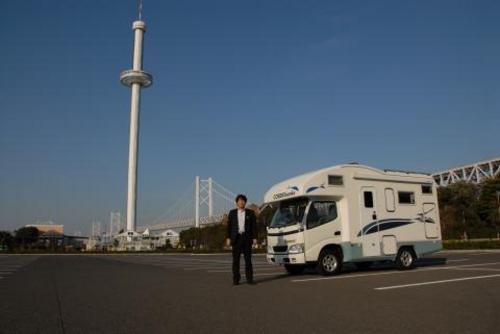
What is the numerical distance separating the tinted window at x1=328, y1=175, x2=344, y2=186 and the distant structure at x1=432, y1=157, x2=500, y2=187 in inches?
3410

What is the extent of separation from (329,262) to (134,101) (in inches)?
3392

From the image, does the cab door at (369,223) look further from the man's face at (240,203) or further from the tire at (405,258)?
the man's face at (240,203)

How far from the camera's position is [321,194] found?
35.2 feet

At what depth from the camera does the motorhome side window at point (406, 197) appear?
39.6 feet

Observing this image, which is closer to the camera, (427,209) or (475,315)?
(475,315)

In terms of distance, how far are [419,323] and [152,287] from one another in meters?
5.24

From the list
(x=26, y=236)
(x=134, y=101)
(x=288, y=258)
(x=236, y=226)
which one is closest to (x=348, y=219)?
(x=288, y=258)

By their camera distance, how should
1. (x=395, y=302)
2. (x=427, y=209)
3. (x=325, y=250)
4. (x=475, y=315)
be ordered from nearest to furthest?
(x=475, y=315)
(x=395, y=302)
(x=325, y=250)
(x=427, y=209)

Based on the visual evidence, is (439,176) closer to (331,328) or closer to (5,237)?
(5,237)

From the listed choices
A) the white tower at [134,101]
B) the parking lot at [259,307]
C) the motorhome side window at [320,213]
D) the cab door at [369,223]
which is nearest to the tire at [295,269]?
the motorhome side window at [320,213]

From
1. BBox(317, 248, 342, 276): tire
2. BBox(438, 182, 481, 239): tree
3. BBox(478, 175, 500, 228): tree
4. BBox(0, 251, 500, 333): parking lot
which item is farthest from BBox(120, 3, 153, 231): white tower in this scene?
BBox(0, 251, 500, 333): parking lot

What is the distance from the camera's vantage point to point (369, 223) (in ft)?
37.2

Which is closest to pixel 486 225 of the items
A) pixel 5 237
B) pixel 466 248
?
pixel 466 248

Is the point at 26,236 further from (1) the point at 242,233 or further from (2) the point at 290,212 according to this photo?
(1) the point at 242,233
